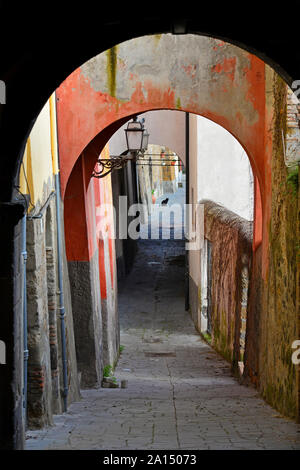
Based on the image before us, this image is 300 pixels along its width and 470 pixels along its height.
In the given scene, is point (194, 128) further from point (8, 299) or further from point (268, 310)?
point (8, 299)

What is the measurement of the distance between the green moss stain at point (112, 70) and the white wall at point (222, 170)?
216 inches

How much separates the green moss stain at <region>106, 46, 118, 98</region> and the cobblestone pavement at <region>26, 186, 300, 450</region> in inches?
149

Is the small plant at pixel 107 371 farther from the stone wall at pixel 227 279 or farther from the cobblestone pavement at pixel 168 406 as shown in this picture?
the stone wall at pixel 227 279

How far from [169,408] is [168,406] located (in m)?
0.14

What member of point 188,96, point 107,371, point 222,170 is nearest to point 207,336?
point 107,371

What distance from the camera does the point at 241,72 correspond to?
836cm

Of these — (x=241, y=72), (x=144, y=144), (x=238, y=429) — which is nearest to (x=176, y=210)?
(x=144, y=144)

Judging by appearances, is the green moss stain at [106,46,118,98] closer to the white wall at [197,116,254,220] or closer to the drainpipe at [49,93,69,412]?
the drainpipe at [49,93,69,412]

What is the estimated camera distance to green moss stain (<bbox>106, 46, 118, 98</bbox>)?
8.51 metres

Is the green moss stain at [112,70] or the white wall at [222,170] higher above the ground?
the green moss stain at [112,70]

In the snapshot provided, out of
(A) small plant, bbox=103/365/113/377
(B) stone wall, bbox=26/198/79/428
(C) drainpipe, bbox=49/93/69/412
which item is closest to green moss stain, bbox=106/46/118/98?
(C) drainpipe, bbox=49/93/69/412

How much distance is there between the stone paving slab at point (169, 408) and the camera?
5.69 metres

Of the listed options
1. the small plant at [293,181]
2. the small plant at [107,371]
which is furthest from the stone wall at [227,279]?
the small plant at [293,181]

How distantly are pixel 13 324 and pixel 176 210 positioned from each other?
2887 centimetres
